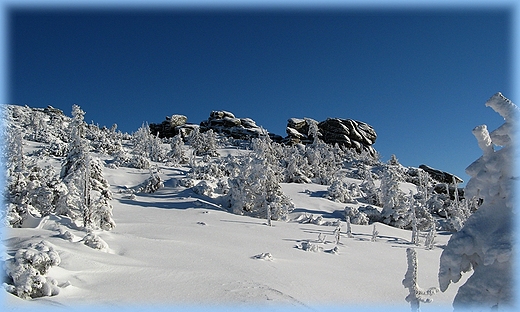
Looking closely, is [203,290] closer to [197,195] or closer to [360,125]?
[197,195]

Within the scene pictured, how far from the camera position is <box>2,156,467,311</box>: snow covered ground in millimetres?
9320

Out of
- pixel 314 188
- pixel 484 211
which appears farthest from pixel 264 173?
pixel 484 211

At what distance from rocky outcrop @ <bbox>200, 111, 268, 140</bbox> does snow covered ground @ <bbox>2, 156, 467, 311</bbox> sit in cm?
8015

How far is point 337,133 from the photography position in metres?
108

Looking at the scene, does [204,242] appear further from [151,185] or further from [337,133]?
[337,133]

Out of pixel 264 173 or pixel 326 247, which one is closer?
pixel 326 247

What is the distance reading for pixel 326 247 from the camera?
20875 millimetres

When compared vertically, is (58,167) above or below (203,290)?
above

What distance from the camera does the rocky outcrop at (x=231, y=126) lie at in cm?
10729

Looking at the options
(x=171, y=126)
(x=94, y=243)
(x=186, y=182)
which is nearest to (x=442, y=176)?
(x=186, y=182)

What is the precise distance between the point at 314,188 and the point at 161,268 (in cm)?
3752

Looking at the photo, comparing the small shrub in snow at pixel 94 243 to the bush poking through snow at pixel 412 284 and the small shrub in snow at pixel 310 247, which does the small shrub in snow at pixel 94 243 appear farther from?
the bush poking through snow at pixel 412 284

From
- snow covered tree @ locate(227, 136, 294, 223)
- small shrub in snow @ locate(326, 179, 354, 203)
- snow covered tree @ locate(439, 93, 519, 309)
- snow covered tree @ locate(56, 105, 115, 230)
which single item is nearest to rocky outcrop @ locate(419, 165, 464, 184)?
small shrub in snow @ locate(326, 179, 354, 203)

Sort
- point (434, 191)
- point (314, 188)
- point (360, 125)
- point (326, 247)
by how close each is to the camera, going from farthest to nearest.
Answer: point (360, 125) → point (434, 191) → point (314, 188) → point (326, 247)
